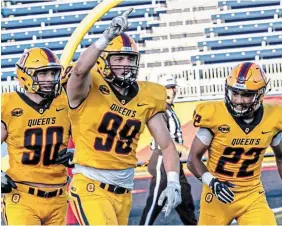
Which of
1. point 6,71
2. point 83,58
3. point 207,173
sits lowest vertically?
point 6,71

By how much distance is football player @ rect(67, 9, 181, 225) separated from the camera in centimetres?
413

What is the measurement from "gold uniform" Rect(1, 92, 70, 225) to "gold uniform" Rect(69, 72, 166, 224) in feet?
1.69

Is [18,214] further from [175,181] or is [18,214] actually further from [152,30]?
[152,30]

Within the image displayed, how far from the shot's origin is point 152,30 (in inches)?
554

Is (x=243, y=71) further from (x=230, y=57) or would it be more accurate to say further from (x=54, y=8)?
(x=54, y=8)

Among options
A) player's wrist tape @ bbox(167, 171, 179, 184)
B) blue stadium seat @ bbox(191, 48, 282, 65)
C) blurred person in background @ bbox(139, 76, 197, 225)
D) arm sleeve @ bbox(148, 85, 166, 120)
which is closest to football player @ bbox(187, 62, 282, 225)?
arm sleeve @ bbox(148, 85, 166, 120)

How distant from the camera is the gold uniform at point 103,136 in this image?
414 cm

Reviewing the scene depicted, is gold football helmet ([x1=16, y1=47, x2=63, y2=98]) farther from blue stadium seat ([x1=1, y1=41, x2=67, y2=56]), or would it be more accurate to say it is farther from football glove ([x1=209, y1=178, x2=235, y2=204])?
blue stadium seat ([x1=1, y1=41, x2=67, y2=56])

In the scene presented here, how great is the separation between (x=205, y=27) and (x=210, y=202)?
9262 millimetres

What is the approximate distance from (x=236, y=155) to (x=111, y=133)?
84 centimetres

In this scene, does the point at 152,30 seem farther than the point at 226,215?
Yes

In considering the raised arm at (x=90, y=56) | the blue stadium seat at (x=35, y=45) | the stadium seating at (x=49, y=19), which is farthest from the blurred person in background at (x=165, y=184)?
the stadium seating at (x=49, y=19)

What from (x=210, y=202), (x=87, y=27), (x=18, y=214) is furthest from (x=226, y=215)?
(x=87, y=27)

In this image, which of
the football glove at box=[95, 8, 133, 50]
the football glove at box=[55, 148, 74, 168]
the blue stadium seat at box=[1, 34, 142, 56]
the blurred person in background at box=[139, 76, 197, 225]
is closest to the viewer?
the football glove at box=[95, 8, 133, 50]
